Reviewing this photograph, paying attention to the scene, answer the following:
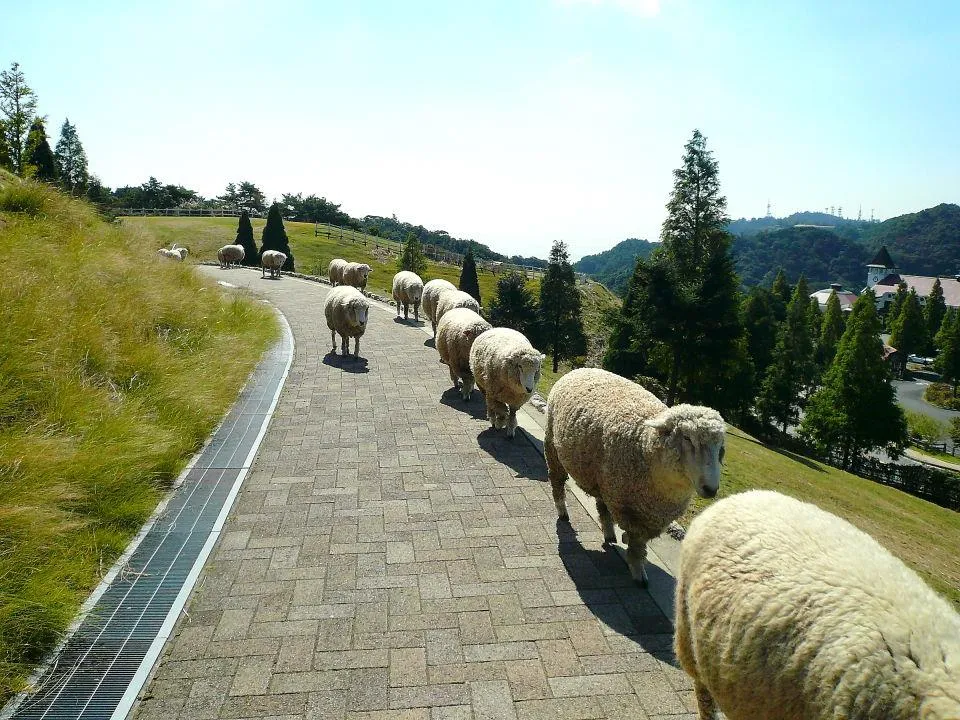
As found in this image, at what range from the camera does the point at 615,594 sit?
5352 millimetres

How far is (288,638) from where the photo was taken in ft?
15.0

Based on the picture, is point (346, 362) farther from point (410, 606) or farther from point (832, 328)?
point (832, 328)

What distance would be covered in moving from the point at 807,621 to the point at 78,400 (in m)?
7.93

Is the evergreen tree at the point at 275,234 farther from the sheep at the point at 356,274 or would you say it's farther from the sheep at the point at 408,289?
the sheep at the point at 408,289

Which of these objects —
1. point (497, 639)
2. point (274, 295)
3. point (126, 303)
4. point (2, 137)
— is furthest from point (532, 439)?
point (2, 137)

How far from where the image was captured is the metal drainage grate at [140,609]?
151 inches

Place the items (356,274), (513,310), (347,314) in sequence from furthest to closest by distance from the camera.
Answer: (513,310)
(356,274)
(347,314)

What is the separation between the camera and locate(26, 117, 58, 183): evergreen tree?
27953 millimetres

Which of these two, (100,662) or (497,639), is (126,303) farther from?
(497,639)

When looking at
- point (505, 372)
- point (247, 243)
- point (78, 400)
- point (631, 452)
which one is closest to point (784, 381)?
point (505, 372)

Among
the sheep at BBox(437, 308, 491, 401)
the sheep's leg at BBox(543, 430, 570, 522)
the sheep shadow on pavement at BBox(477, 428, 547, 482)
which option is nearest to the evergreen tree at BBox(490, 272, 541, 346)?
the sheep at BBox(437, 308, 491, 401)

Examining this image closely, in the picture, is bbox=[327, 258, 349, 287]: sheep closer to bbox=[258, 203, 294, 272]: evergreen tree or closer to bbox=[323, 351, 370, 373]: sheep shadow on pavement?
bbox=[323, 351, 370, 373]: sheep shadow on pavement

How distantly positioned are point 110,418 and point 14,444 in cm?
155

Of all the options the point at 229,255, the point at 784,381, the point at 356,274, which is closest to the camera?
the point at 356,274
